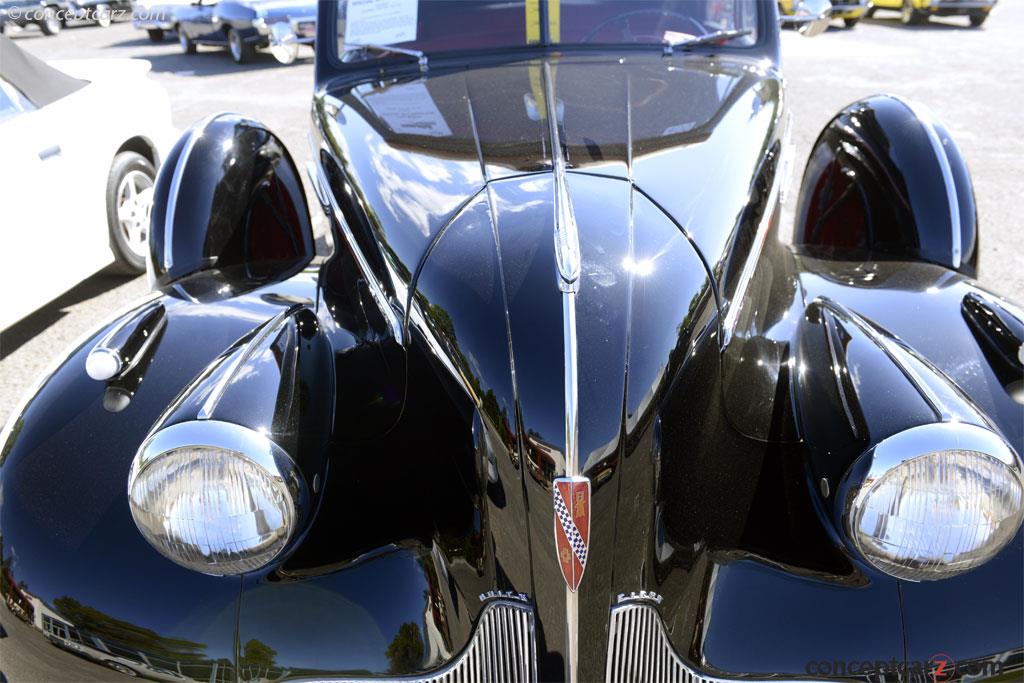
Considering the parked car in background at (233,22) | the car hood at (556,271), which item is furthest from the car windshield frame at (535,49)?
the parked car in background at (233,22)

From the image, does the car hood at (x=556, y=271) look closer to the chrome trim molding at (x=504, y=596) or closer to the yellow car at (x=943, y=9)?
the chrome trim molding at (x=504, y=596)

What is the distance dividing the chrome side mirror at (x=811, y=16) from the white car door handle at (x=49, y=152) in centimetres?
357

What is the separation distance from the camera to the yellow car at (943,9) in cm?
1680

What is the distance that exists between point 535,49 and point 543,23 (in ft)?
0.31

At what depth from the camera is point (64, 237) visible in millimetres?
4645

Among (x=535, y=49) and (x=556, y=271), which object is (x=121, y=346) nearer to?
(x=556, y=271)

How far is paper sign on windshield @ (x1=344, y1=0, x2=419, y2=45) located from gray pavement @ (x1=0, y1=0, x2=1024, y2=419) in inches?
91.0

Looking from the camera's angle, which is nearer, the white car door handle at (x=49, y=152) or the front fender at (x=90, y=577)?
the front fender at (x=90, y=577)

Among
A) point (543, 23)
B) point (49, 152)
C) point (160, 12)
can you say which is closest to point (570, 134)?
point (543, 23)

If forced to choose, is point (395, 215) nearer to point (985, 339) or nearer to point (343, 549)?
point (343, 549)

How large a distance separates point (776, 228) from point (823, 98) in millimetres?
7989

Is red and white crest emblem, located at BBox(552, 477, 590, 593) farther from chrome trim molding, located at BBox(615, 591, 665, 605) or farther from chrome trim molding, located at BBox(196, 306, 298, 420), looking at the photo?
chrome trim molding, located at BBox(196, 306, 298, 420)

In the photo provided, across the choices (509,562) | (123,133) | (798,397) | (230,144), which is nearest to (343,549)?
(509,562)

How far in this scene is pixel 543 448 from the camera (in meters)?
1.55
